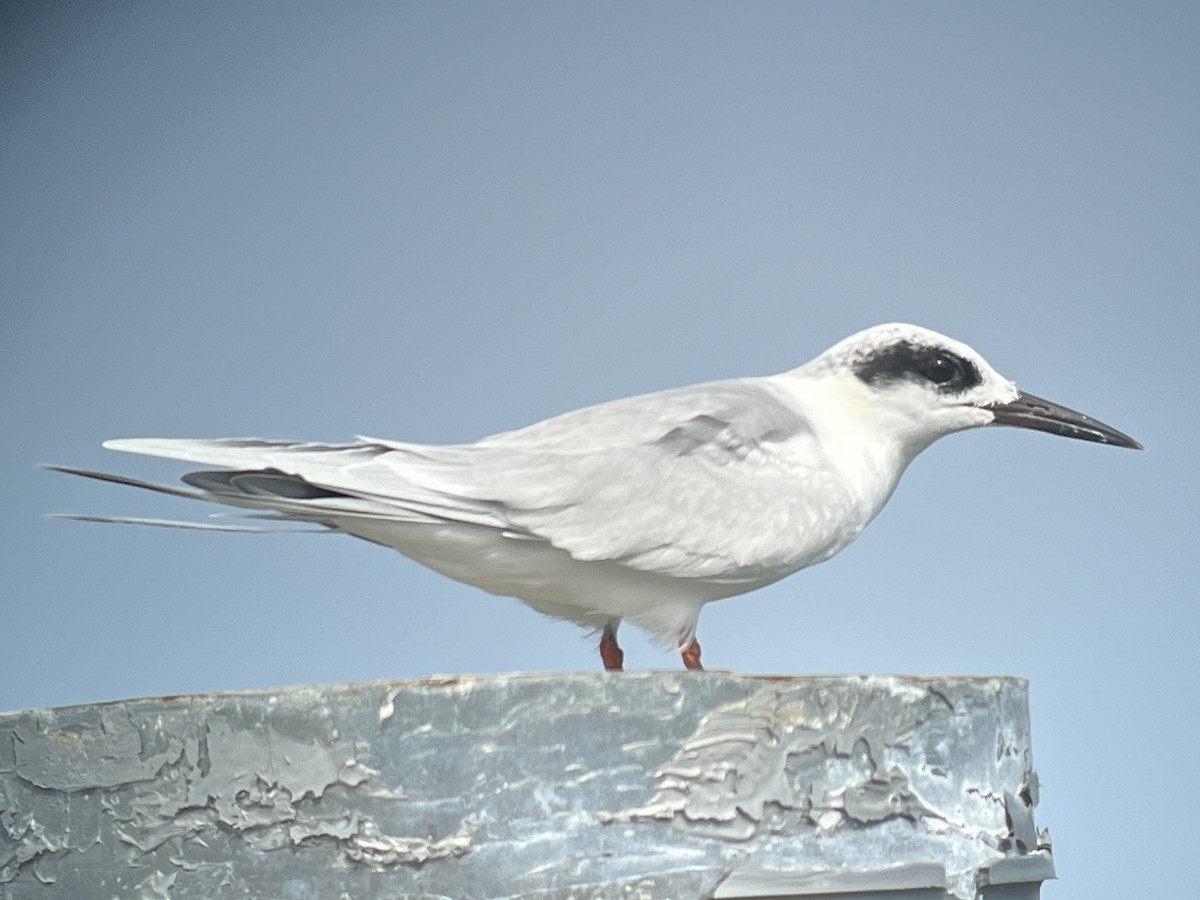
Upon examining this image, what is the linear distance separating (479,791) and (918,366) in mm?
1330

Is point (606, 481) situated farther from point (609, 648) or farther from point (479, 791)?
point (479, 791)

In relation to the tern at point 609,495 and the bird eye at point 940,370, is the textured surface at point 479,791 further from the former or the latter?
the bird eye at point 940,370

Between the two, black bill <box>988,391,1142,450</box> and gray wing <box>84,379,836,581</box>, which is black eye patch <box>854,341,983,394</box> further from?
gray wing <box>84,379,836,581</box>

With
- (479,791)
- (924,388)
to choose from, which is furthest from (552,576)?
(924,388)

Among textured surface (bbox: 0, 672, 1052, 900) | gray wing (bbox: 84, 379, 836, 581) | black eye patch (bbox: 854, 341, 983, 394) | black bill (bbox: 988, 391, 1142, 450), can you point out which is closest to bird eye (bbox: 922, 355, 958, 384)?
black eye patch (bbox: 854, 341, 983, 394)

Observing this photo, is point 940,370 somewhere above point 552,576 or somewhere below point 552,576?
above

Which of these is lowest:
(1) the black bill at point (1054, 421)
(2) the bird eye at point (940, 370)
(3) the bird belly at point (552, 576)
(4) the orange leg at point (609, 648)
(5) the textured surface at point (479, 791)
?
(5) the textured surface at point (479, 791)

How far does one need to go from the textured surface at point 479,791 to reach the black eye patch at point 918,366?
96cm

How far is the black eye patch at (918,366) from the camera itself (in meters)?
2.71

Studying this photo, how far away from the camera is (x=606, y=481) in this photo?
7.80ft

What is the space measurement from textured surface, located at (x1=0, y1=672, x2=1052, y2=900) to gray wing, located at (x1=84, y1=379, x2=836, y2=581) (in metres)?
0.52

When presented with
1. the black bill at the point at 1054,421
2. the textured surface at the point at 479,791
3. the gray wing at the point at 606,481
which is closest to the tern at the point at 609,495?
the gray wing at the point at 606,481

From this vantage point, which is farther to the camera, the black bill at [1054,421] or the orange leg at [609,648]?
the black bill at [1054,421]

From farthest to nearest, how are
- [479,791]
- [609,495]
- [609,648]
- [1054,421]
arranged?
1. [1054,421]
2. [609,648]
3. [609,495]
4. [479,791]
